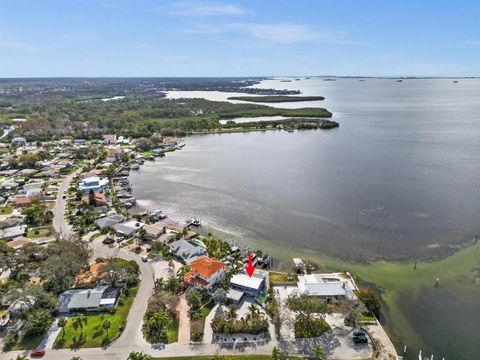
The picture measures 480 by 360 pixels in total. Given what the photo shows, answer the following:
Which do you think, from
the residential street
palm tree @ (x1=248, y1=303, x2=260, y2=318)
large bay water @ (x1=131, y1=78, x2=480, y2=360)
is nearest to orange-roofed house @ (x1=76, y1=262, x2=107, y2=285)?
the residential street

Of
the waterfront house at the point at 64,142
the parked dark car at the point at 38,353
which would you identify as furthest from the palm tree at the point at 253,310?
the waterfront house at the point at 64,142

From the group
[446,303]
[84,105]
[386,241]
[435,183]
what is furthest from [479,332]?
[84,105]

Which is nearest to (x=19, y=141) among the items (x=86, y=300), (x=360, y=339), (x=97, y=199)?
(x=97, y=199)

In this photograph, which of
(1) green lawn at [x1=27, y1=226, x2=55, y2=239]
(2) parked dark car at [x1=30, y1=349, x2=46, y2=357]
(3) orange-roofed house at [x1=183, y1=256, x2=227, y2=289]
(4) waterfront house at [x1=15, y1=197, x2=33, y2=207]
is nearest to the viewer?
(2) parked dark car at [x1=30, y1=349, x2=46, y2=357]

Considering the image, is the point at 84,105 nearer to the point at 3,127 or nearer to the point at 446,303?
the point at 3,127

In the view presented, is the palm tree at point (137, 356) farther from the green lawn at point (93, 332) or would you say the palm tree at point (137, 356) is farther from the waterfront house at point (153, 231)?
the waterfront house at point (153, 231)

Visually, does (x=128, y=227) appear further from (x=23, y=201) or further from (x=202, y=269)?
(x=23, y=201)

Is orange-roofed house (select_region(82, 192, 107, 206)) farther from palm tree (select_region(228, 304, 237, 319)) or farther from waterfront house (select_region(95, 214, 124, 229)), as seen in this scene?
palm tree (select_region(228, 304, 237, 319))
